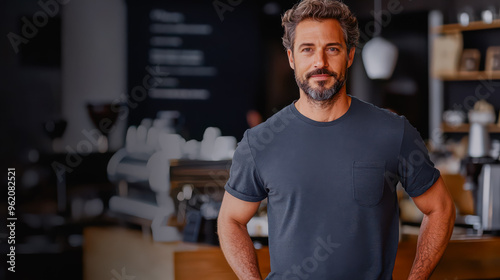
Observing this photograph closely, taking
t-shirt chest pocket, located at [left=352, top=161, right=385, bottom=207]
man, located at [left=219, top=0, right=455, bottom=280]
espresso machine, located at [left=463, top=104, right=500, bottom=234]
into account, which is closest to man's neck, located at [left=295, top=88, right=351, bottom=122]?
man, located at [left=219, top=0, right=455, bottom=280]

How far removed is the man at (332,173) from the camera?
1.62m

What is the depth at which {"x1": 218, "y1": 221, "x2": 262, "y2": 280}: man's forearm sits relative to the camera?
1787 mm

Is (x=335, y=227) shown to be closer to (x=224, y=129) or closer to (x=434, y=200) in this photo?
(x=434, y=200)

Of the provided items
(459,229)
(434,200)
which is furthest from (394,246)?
(459,229)

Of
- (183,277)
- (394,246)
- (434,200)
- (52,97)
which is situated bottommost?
(183,277)

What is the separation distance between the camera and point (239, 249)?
1.80 metres

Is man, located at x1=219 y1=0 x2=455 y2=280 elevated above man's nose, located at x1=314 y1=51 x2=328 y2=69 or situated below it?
below

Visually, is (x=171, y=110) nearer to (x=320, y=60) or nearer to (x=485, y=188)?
(x=485, y=188)

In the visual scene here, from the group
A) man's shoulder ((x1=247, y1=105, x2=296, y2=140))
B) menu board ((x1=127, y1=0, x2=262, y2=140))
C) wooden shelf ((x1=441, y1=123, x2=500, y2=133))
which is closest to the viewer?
man's shoulder ((x1=247, y1=105, x2=296, y2=140))

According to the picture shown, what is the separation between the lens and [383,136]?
5.40 ft

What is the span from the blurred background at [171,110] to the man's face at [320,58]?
105 cm

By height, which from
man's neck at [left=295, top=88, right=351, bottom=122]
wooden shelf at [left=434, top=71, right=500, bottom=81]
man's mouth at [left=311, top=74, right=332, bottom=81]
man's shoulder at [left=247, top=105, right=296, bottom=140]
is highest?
wooden shelf at [left=434, top=71, right=500, bottom=81]

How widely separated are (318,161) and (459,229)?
4.86 feet

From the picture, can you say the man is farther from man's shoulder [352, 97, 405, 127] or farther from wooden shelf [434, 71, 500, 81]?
wooden shelf [434, 71, 500, 81]
